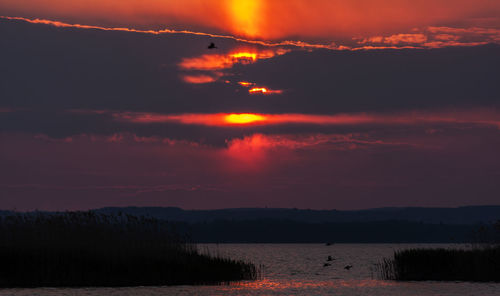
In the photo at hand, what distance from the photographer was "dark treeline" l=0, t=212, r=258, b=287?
138ft

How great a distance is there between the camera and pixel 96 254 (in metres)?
43.3

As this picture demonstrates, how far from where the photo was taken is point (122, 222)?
148 feet

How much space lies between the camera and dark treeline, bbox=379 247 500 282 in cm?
4659

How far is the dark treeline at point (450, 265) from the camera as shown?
46594 millimetres

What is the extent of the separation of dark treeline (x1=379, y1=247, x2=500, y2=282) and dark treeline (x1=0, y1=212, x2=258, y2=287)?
11021 mm

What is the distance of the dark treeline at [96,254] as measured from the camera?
138ft

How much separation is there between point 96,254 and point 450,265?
20587 millimetres

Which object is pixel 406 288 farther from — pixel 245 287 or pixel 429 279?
pixel 245 287

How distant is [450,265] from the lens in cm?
4766

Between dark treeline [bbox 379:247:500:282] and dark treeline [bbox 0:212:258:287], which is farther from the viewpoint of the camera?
dark treeline [bbox 379:247:500:282]

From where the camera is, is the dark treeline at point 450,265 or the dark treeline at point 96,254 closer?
the dark treeline at point 96,254

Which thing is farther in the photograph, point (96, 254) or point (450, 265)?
point (450, 265)

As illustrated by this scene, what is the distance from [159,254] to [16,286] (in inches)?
305

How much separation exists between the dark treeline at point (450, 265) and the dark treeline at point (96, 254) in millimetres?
11021
